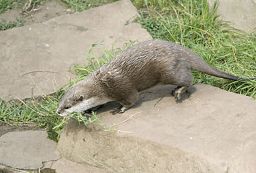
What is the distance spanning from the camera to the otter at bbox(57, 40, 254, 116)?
409 centimetres

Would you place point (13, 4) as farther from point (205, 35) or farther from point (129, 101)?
point (129, 101)

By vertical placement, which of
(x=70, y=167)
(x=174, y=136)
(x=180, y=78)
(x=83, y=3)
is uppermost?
(x=180, y=78)

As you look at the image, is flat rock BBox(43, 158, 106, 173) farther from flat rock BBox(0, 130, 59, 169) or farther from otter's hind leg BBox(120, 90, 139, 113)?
otter's hind leg BBox(120, 90, 139, 113)

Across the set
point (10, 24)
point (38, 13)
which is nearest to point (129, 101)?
point (10, 24)

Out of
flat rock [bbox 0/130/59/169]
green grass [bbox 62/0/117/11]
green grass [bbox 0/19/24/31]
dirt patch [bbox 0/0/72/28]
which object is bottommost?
flat rock [bbox 0/130/59/169]

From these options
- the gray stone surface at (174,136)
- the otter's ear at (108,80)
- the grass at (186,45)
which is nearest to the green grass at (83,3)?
the grass at (186,45)

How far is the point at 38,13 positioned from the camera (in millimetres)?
5789

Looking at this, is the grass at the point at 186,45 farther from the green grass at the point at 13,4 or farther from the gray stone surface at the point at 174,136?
the green grass at the point at 13,4

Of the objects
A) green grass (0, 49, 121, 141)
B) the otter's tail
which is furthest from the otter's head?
the otter's tail

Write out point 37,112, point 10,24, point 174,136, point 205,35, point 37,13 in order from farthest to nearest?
1. point 37,13
2. point 10,24
3. point 205,35
4. point 37,112
5. point 174,136

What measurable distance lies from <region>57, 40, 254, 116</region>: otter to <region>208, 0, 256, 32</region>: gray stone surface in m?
1.13

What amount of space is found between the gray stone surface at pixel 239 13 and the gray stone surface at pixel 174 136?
3.47ft

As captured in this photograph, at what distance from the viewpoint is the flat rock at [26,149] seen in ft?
13.7

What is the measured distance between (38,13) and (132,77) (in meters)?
1.99
